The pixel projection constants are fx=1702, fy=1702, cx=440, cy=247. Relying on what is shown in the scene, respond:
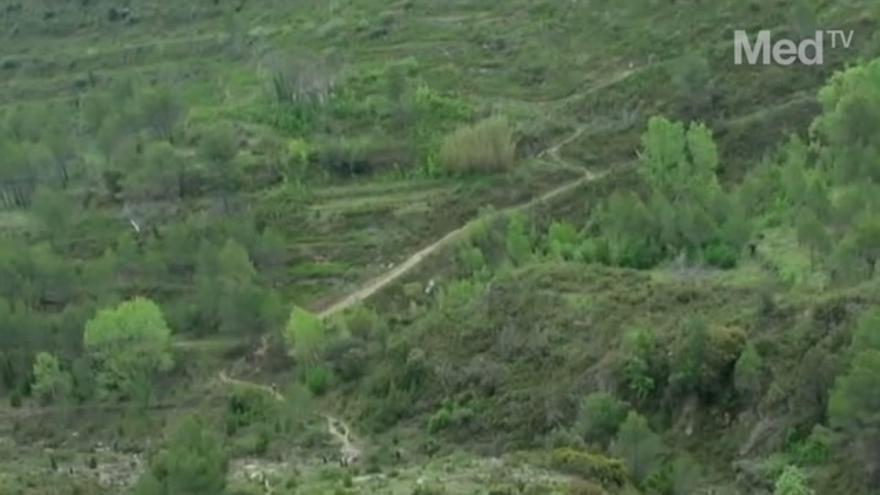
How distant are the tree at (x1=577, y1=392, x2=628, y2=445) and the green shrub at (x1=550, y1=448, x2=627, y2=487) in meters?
3.60

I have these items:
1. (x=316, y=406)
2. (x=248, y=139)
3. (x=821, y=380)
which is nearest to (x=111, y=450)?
(x=316, y=406)

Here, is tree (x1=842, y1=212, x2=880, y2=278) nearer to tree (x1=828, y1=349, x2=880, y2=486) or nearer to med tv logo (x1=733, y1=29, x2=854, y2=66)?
tree (x1=828, y1=349, x2=880, y2=486)

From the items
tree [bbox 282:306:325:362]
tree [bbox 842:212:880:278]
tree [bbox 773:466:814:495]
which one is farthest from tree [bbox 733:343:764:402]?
tree [bbox 282:306:325:362]

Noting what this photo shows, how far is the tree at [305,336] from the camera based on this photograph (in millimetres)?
75688

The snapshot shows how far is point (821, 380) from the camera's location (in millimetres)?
56906

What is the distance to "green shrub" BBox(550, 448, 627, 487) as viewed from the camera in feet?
180

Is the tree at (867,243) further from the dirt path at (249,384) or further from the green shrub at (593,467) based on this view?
the dirt path at (249,384)

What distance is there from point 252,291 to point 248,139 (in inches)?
1065

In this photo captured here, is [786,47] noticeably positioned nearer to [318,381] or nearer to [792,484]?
[318,381]

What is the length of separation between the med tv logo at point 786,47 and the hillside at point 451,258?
0.68 m

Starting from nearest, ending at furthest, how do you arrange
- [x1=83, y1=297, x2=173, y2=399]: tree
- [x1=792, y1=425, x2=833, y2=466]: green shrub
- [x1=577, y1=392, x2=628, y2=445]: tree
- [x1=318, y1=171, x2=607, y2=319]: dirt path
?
[x1=792, y1=425, x2=833, y2=466]: green shrub < [x1=577, y1=392, x2=628, y2=445]: tree < [x1=83, y1=297, x2=173, y2=399]: tree < [x1=318, y1=171, x2=607, y2=319]: dirt path

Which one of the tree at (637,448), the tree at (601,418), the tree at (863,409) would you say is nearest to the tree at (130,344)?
the tree at (601,418)

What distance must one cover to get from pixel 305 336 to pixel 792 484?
28532mm

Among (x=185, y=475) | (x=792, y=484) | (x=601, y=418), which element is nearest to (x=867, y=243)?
(x=601, y=418)
